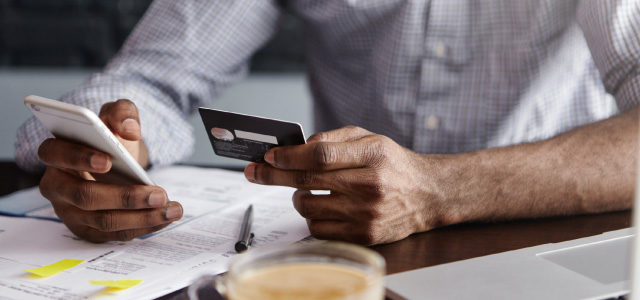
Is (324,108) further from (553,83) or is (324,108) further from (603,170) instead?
(603,170)

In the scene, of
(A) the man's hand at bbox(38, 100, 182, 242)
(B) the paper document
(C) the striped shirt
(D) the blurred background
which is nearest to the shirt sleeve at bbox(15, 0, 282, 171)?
(C) the striped shirt

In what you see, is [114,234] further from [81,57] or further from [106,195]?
[81,57]

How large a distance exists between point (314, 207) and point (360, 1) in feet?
2.15

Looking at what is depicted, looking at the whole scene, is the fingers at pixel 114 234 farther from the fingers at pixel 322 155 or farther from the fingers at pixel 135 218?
the fingers at pixel 322 155

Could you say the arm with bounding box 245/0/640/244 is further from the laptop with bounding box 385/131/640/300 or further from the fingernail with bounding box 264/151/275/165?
the laptop with bounding box 385/131/640/300

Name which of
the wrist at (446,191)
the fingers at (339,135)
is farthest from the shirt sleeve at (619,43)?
the fingers at (339,135)

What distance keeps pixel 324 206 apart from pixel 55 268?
12.1 inches

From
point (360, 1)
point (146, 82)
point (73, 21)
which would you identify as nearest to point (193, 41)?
point (146, 82)

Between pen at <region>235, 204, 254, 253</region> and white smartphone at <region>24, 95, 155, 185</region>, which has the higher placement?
white smartphone at <region>24, 95, 155, 185</region>

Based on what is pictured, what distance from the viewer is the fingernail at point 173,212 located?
2.31ft

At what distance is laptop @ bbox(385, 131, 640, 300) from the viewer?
525 millimetres

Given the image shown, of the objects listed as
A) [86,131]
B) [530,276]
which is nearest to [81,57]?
[86,131]

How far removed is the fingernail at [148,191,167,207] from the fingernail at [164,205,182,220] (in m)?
0.01

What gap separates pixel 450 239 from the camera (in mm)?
722
